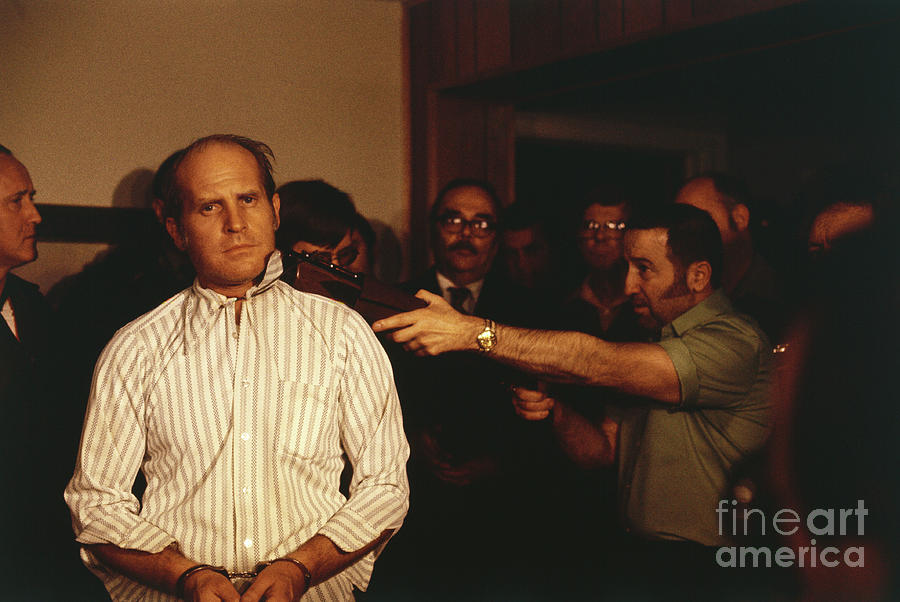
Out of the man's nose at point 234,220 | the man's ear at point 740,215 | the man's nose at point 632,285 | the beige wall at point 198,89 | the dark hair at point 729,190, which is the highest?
the beige wall at point 198,89

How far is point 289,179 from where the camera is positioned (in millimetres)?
3834

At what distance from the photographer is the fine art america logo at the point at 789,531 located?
2014mm

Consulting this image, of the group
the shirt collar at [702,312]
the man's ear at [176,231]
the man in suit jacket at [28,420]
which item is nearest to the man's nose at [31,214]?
the man in suit jacket at [28,420]

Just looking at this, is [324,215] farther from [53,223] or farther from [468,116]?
[468,116]

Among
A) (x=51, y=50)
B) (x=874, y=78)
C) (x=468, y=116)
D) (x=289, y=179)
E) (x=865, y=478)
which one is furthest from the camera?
(x=874, y=78)

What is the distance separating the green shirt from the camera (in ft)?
7.91

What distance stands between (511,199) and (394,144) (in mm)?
599

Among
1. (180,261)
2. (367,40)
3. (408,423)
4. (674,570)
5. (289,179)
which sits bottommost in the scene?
(674,570)

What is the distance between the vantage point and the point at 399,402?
2270 millimetres

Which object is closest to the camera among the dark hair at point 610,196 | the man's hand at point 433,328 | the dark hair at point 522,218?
the man's hand at point 433,328

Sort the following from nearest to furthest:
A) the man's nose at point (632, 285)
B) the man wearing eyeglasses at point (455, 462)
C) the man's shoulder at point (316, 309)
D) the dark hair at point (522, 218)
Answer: the man's shoulder at point (316, 309) < the man's nose at point (632, 285) < the man wearing eyeglasses at point (455, 462) < the dark hair at point (522, 218)

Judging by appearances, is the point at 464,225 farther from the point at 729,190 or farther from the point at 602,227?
the point at 729,190

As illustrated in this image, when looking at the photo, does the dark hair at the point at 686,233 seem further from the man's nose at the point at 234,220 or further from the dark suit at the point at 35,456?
the dark suit at the point at 35,456

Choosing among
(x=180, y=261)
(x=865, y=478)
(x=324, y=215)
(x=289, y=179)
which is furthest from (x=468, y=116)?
(x=865, y=478)
